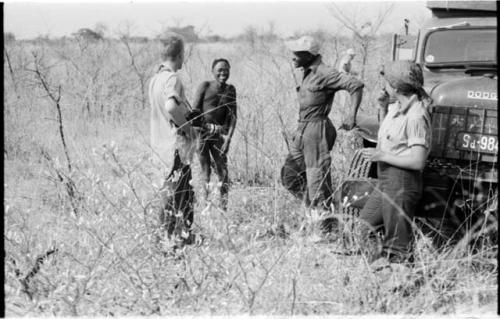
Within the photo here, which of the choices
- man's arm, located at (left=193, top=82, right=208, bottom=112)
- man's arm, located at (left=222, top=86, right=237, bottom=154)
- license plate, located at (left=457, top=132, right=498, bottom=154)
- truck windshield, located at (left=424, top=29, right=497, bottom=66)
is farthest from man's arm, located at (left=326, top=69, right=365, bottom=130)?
man's arm, located at (left=193, top=82, right=208, bottom=112)

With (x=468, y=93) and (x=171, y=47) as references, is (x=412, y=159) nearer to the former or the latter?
(x=468, y=93)

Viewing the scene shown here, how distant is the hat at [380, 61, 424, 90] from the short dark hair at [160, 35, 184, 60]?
4.56 ft

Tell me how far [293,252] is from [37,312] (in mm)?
1377

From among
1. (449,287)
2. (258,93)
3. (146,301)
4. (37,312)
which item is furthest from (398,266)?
(258,93)

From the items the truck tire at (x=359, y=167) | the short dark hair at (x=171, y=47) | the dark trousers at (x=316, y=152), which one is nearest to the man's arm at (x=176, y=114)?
the short dark hair at (x=171, y=47)

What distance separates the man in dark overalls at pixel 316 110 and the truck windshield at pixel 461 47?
1.15m

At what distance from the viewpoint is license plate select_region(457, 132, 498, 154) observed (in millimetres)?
4473

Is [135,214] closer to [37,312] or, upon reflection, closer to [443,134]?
[37,312]

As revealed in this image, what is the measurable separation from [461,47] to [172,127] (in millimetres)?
2585

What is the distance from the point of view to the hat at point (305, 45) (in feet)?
16.5

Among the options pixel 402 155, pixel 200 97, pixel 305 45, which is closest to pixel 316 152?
pixel 305 45

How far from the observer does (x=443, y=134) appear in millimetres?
4672

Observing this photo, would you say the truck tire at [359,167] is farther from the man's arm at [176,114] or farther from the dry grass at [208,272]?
the man's arm at [176,114]

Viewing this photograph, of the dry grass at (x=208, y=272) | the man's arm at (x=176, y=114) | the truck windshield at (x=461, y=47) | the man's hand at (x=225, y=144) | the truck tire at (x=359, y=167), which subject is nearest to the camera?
the dry grass at (x=208, y=272)
